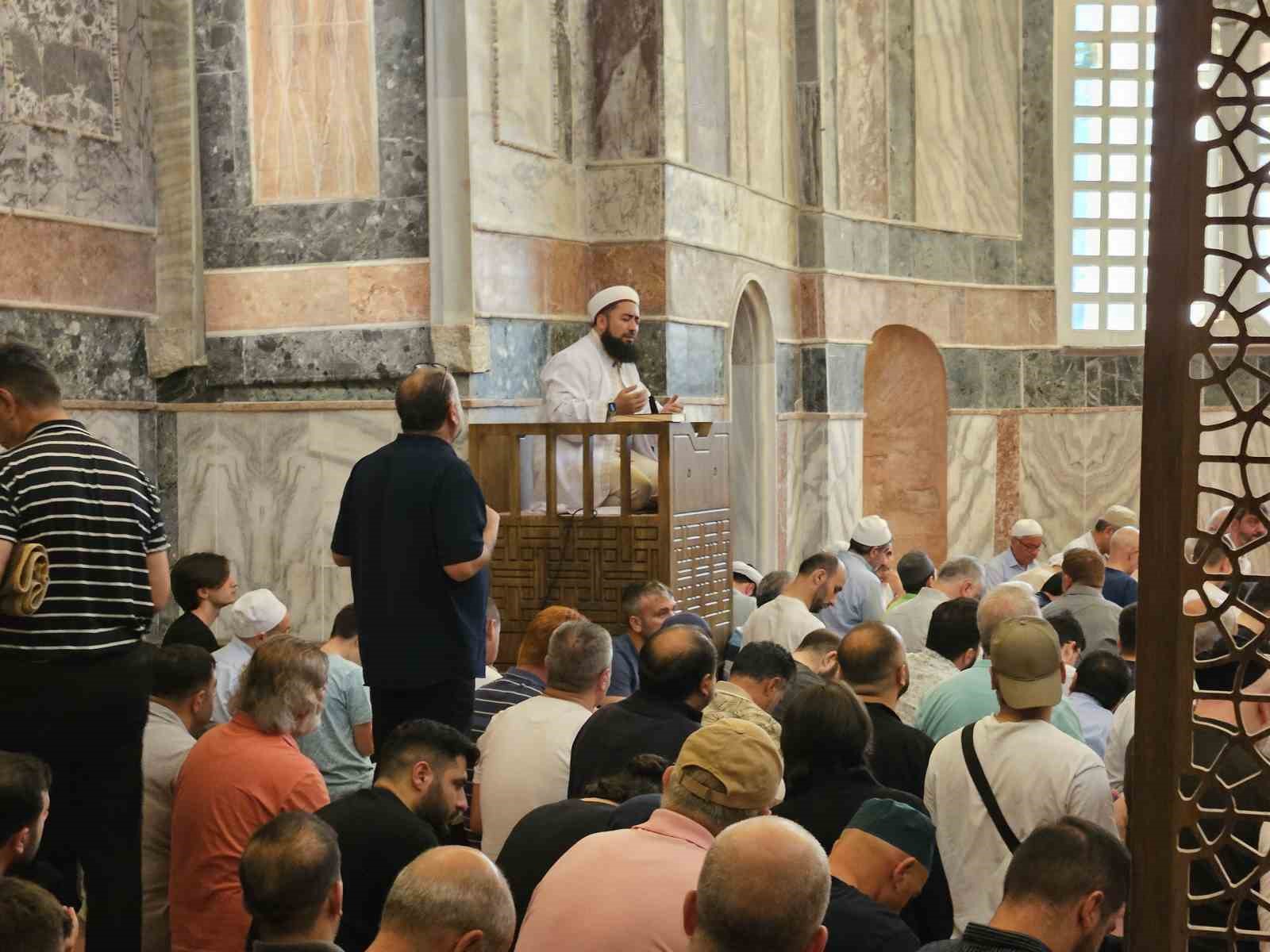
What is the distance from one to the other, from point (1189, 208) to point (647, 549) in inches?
198

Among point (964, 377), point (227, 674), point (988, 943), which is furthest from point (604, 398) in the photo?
point (964, 377)

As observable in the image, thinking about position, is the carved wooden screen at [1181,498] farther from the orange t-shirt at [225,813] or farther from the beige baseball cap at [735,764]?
the orange t-shirt at [225,813]

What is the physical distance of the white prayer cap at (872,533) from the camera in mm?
9203

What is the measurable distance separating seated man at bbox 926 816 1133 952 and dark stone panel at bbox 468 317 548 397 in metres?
6.52

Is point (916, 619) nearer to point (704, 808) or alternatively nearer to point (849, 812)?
point (849, 812)

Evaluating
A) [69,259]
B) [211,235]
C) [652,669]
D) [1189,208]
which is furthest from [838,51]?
[1189,208]

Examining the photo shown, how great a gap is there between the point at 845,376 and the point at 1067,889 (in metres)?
11.6

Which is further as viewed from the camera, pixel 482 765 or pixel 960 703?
pixel 960 703

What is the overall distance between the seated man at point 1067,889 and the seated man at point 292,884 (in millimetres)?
1273

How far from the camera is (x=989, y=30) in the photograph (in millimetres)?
15906

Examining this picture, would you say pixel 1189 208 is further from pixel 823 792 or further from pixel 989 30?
pixel 989 30

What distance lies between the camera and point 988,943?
2797 millimetres

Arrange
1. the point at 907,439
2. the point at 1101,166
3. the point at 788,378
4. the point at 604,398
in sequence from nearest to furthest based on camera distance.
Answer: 1. the point at 604,398
2. the point at 788,378
3. the point at 907,439
4. the point at 1101,166

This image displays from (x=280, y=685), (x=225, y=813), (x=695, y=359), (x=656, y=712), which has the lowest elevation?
(x=225, y=813)
